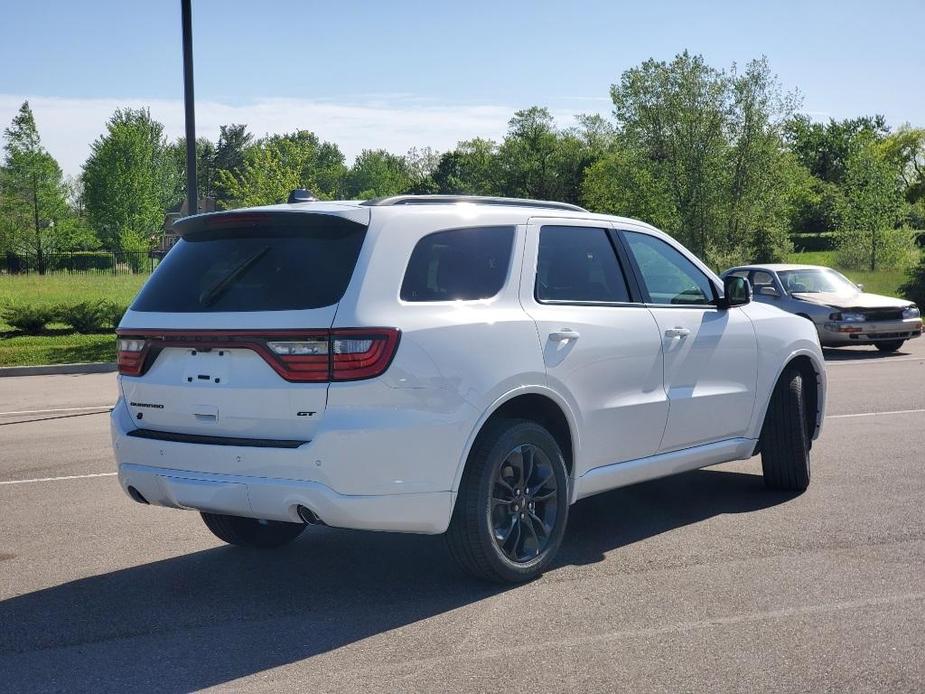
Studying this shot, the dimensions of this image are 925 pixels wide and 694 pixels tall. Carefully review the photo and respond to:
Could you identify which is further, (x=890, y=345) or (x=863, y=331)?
(x=890, y=345)

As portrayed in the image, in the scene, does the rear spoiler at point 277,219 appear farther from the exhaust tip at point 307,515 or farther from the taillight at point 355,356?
the exhaust tip at point 307,515

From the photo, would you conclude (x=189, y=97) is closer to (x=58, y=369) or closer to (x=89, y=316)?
(x=58, y=369)

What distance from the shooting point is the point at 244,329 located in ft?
Answer: 16.9

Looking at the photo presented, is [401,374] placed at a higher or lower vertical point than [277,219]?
lower

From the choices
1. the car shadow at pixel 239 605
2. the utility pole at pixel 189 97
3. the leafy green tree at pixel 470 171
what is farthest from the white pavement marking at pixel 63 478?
the leafy green tree at pixel 470 171

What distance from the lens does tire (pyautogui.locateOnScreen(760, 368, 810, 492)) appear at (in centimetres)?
766

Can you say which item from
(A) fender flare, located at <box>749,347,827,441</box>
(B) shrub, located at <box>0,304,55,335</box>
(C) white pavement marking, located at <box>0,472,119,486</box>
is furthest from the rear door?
(B) shrub, located at <box>0,304,55,335</box>

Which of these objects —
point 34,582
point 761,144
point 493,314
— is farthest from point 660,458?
point 761,144

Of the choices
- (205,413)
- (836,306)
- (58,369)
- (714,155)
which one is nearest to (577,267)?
(205,413)

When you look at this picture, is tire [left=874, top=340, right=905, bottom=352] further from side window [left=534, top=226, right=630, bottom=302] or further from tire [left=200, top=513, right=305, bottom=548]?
tire [left=200, top=513, right=305, bottom=548]

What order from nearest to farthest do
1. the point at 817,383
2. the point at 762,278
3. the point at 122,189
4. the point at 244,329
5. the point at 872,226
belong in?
the point at 244,329
the point at 817,383
the point at 762,278
the point at 872,226
the point at 122,189

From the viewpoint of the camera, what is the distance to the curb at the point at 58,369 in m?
19.7

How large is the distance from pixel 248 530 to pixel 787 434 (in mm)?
3630

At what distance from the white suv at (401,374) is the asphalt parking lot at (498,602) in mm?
410
